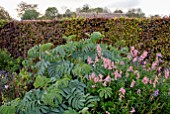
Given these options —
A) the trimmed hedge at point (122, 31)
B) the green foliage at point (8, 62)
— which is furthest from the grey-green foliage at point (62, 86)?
the green foliage at point (8, 62)

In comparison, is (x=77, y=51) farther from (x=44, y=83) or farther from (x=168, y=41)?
(x=168, y=41)

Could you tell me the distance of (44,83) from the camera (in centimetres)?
338

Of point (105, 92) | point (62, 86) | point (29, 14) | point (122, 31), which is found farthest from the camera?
point (29, 14)

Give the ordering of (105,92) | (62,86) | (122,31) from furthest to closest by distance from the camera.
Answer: (122,31), (62,86), (105,92)

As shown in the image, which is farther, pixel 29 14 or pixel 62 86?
pixel 29 14

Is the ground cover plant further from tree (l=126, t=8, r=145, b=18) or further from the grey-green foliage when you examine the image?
tree (l=126, t=8, r=145, b=18)

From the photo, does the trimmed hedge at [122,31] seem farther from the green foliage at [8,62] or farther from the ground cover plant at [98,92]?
the ground cover plant at [98,92]

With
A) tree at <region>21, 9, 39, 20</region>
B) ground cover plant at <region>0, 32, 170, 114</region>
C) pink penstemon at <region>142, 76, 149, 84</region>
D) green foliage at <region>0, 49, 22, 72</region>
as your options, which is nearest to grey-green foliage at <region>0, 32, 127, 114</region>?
ground cover plant at <region>0, 32, 170, 114</region>

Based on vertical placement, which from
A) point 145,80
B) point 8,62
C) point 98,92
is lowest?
point 8,62

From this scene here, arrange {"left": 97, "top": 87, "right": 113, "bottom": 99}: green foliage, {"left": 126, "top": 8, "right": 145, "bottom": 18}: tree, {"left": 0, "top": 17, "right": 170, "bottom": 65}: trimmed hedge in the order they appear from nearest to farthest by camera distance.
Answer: {"left": 97, "top": 87, "right": 113, "bottom": 99}: green foliage < {"left": 0, "top": 17, "right": 170, "bottom": 65}: trimmed hedge < {"left": 126, "top": 8, "right": 145, "bottom": 18}: tree

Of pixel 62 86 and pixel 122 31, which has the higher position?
pixel 122 31

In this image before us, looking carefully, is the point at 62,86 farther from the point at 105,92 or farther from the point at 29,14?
the point at 29,14

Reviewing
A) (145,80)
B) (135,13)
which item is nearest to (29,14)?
A: (135,13)

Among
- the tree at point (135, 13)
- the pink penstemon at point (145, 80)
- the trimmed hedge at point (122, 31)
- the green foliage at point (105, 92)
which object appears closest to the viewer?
the green foliage at point (105, 92)
